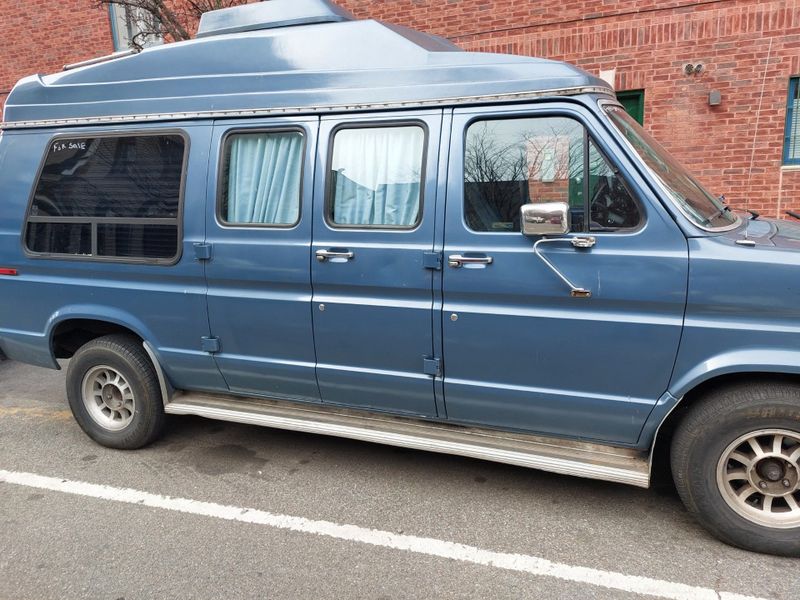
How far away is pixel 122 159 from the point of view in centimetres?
420

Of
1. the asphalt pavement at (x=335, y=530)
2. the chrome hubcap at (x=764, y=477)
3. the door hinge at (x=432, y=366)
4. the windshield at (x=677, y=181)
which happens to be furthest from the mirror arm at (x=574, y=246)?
the asphalt pavement at (x=335, y=530)

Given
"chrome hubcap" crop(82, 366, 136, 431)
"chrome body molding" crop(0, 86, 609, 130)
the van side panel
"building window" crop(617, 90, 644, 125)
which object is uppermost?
"building window" crop(617, 90, 644, 125)

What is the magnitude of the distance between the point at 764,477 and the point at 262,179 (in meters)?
3.23

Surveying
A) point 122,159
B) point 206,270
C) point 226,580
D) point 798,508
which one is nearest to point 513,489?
point 798,508

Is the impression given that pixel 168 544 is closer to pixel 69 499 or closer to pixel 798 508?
pixel 69 499

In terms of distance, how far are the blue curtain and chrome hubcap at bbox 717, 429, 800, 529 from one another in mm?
2719

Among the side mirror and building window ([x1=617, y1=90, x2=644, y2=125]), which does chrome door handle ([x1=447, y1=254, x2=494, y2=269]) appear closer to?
the side mirror

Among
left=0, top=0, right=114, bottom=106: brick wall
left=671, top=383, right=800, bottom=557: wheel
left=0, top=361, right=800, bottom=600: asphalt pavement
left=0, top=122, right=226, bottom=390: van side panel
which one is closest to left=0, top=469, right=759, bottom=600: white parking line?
left=0, top=361, right=800, bottom=600: asphalt pavement

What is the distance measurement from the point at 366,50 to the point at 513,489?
2.75m

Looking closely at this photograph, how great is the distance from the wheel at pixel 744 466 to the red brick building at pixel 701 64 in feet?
17.5

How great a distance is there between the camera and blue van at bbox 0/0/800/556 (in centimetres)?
304

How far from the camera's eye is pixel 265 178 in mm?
3900

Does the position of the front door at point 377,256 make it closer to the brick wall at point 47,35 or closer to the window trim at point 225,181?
the window trim at point 225,181

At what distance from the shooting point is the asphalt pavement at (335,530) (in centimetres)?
296
